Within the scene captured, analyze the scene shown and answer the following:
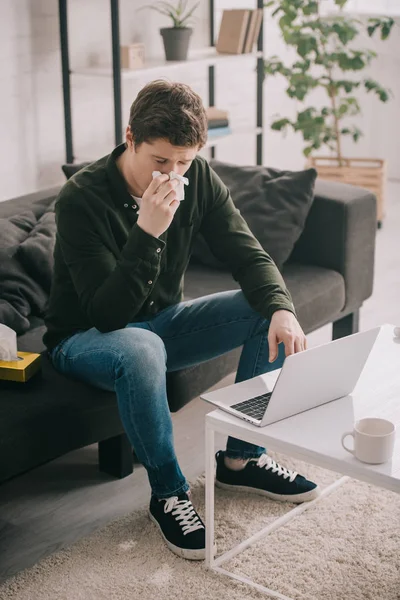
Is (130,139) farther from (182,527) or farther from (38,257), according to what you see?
(182,527)

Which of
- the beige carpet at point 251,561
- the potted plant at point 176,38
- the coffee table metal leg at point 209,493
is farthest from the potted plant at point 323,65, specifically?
the coffee table metal leg at point 209,493

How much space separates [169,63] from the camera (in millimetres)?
3844

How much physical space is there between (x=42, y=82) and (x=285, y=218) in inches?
47.3

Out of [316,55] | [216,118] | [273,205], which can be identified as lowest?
[273,205]

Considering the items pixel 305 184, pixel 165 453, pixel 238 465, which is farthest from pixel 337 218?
pixel 165 453

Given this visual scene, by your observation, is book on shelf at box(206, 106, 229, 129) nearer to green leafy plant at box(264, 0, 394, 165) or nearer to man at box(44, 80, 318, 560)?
green leafy plant at box(264, 0, 394, 165)

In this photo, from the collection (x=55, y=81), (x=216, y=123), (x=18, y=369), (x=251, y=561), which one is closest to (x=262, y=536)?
(x=251, y=561)

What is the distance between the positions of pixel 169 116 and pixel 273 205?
1050mm

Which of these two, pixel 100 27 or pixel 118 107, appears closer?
pixel 118 107

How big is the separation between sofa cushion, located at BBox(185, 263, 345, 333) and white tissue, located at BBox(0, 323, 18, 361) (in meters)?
0.70

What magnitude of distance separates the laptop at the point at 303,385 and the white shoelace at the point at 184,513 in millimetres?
303

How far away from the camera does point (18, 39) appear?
11.3ft

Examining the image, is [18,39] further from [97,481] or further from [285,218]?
[97,481]

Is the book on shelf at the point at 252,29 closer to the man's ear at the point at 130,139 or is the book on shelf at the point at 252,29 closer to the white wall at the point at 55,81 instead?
the white wall at the point at 55,81
